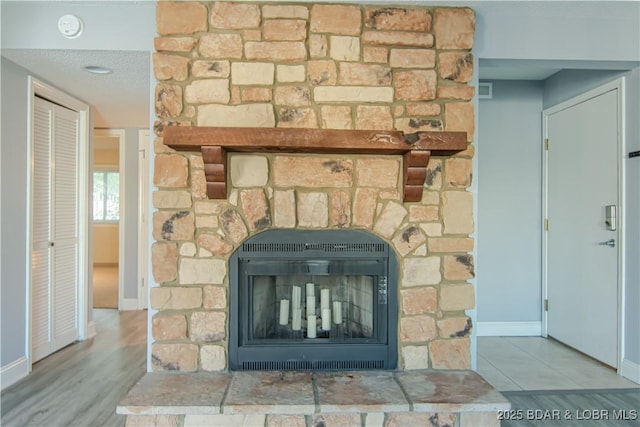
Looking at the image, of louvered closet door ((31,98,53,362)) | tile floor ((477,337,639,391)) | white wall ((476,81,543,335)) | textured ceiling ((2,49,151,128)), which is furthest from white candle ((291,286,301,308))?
white wall ((476,81,543,335))

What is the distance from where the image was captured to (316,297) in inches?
91.2

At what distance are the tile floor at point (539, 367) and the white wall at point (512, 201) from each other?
0.31 metres

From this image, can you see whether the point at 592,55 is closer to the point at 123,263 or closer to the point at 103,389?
the point at 103,389

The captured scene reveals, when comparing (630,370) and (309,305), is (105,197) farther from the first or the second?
(630,370)

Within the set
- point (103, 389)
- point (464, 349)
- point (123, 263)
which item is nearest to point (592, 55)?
point (464, 349)

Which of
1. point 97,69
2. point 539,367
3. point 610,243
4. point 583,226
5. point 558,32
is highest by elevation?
point 558,32

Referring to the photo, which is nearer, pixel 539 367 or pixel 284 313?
pixel 284 313

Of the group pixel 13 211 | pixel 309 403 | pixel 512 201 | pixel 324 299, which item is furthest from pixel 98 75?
pixel 512 201

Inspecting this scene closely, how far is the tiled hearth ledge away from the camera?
1.82 meters

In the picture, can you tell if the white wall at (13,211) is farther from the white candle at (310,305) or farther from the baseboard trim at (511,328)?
the baseboard trim at (511,328)

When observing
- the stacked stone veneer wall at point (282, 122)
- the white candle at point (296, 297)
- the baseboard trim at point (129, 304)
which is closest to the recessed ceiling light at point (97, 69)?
the stacked stone veneer wall at point (282, 122)

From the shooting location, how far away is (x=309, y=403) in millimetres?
1838

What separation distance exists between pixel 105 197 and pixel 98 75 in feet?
19.6

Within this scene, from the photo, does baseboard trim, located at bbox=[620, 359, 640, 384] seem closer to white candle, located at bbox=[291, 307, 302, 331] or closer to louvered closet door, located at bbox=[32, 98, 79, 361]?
white candle, located at bbox=[291, 307, 302, 331]
